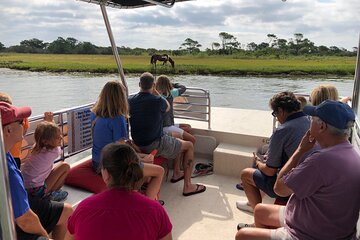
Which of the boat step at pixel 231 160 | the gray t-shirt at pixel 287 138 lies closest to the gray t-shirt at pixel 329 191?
the gray t-shirt at pixel 287 138

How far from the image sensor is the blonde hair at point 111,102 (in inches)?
93.7

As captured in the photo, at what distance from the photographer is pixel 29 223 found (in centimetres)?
139

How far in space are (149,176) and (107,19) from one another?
2.01 metres

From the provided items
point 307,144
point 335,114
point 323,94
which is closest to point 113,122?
point 307,144

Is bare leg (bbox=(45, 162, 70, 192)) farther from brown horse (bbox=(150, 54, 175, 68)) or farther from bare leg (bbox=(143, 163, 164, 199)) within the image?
brown horse (bbox=(150, 54, 175, 68))

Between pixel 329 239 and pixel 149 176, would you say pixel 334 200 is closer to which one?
pixel 329 239

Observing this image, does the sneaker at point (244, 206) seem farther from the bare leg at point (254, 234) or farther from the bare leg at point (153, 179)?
the bare leg at point (254, 234)

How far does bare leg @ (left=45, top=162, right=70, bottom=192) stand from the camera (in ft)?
7.14

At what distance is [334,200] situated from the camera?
134cm

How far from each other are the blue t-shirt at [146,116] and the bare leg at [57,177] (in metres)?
0.74

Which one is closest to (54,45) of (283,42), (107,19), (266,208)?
(107,19)

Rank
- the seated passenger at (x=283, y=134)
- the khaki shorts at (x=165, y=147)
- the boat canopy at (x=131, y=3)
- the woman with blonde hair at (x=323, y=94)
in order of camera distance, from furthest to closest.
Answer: the boat canopy at (x=131, y=3), the khaki shorts at (x=165, y=147), the woman with blonde hair at (x=323, y=94), the seated passenger at (x=283, y=134)

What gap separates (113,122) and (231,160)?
5.22 ft

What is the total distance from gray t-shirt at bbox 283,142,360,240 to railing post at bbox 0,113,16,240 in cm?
112
